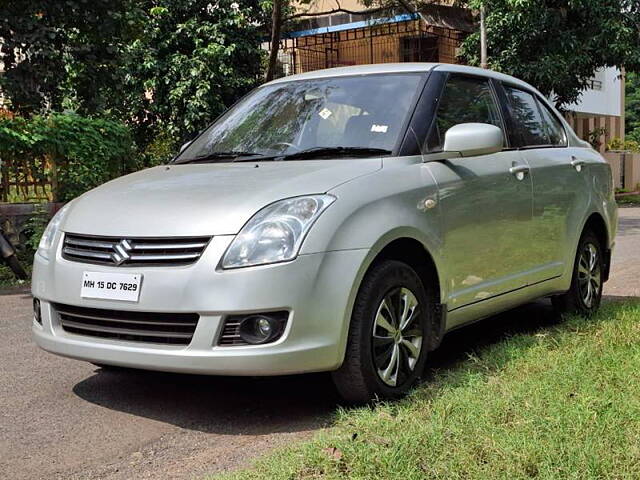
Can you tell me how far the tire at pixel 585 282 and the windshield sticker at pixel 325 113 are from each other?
7.42 feet

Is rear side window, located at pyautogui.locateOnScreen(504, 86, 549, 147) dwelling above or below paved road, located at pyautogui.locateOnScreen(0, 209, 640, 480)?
above

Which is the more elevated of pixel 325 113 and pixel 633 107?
pixel 325 113

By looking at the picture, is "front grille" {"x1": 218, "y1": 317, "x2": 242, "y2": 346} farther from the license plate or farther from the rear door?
the rear door

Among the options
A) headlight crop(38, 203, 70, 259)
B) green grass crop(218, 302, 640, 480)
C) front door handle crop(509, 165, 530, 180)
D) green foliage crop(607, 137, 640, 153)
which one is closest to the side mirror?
front door handle crop(509, 165, 530, 180)

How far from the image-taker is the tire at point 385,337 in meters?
3.82

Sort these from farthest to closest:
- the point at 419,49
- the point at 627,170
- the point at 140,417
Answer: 1. the point at 627,170
2. the point at 419,49
3. the point at 140,417

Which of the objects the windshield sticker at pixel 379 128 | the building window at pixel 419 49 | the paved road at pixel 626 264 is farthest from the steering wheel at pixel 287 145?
the building window at pixel 419 49

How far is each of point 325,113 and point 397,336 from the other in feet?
4.69

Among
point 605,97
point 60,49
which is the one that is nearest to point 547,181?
point 60,49

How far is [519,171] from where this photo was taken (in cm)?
513

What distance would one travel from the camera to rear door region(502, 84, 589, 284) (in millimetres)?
5320

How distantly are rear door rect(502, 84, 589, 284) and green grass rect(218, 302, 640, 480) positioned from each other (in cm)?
91

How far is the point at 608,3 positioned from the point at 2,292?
1597 cm

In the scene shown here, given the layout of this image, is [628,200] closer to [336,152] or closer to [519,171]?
[519,171]
